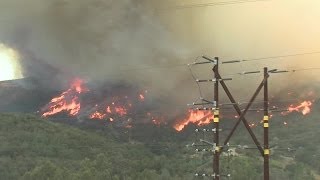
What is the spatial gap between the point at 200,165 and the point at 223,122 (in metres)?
62.9

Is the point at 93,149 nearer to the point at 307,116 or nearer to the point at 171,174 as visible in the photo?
the point at 171,174

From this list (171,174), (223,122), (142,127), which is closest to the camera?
(171,174)

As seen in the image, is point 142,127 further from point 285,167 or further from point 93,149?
point 285,167

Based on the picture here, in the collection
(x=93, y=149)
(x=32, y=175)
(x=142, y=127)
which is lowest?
(x=32, y=175)

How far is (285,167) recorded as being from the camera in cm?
10931

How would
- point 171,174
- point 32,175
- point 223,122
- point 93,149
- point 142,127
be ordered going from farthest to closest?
point 142,127
point 223,122
point 93,149
point 171,174
point 32,175

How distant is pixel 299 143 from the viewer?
139 metres

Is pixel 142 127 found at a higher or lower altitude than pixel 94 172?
higher

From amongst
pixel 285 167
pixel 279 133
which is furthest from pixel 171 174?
pixel 279 133

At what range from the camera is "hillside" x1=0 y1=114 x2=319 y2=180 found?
297ft

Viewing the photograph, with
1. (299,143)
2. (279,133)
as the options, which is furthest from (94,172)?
(279,133)

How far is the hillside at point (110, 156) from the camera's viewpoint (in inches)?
3565

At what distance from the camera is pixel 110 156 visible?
125 meters

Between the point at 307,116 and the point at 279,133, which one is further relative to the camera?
the point at 307,116
